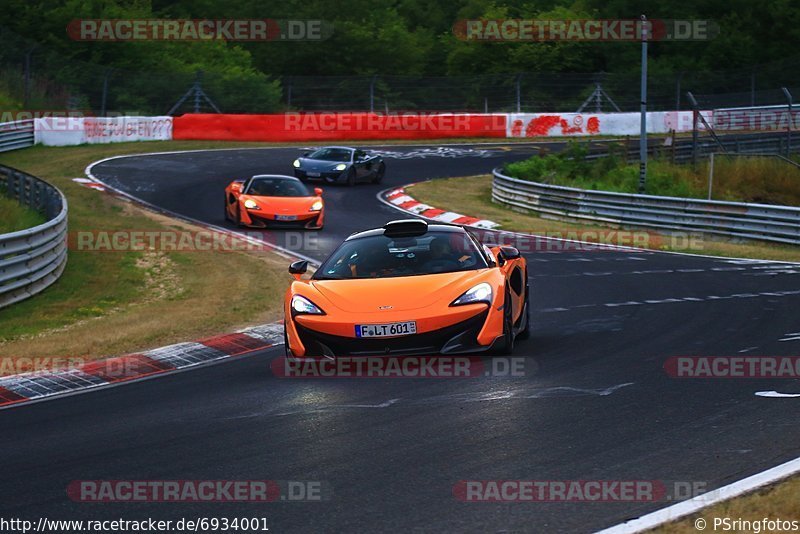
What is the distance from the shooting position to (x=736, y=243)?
2364 cm

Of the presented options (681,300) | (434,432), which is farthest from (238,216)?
(434,432)

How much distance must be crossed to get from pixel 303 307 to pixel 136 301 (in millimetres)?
7102

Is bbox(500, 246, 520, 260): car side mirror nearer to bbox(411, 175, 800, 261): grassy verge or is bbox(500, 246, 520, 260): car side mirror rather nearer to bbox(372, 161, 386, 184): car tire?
bbox(411, 175, 800, 261): grassy verge

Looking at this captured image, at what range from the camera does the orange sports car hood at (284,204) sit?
24609 mm

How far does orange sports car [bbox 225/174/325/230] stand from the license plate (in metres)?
15.0

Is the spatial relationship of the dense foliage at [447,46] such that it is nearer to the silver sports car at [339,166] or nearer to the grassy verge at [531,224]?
the silver sports car at [339,166]

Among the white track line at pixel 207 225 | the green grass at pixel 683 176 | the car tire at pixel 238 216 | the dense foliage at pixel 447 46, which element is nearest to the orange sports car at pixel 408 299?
the white track line at pixel 207 225

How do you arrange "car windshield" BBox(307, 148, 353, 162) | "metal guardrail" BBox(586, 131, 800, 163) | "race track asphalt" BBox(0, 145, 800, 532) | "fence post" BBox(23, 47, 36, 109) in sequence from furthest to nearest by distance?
1. "fence post" BBox(23, 47, 36, 109)
2. "metal guardrail" BBox(586, 131, 800, 163)
3. "car windshield" BBox(307, 148, 353, 162)
4. "race track asphalt" BBox(0, 145, 800, 532)

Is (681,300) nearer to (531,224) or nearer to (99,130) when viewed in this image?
(531,224)

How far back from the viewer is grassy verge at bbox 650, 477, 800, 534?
538cm

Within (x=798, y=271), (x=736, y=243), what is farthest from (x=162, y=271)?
(x=736, y=243)

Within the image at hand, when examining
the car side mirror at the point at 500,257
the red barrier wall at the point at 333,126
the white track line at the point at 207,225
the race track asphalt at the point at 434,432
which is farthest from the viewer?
the red barrier wall at the point at 333,126

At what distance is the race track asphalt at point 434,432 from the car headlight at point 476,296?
1.78 ft

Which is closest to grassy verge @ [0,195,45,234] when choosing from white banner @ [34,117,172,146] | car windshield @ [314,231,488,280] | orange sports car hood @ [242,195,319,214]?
orange sports car hood @ [242,195,319,214]
